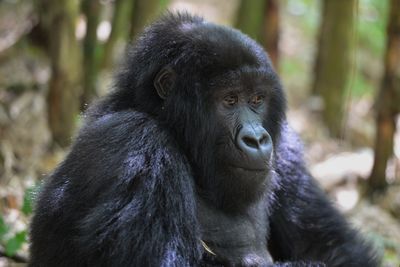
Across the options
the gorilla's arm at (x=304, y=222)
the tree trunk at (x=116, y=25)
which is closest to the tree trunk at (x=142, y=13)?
the tree trunk at (x=116, y=25)

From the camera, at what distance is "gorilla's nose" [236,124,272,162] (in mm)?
3771

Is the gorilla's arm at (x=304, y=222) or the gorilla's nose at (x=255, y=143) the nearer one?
the gorilla's nose at (x=255, y=143)

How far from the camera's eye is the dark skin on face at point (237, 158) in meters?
3.81

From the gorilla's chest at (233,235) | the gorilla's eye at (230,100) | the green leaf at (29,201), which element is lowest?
the gorilla's chest at (233,235)

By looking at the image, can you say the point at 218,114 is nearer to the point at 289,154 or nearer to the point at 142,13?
the point at 289,154

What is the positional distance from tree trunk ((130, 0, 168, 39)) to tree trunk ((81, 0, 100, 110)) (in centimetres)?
89

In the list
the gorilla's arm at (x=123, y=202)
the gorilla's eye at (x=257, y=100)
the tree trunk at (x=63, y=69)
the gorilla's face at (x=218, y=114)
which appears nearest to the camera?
the gorilla's arm at (x=123, y=202)

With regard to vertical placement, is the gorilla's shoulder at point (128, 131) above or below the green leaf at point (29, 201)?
above

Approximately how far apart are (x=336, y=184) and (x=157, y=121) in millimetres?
3751

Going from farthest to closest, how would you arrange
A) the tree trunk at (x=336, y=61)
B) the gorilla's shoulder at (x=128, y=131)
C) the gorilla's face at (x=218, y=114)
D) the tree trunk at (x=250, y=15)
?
the tree trunk at (x=336, y=61) < the tree trunk at (x=250, y=15) < the gorilla's face at (x=218, y=114) < the gorilla's shoulder at (x=128, y=131)

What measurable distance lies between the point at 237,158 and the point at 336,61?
488 cm

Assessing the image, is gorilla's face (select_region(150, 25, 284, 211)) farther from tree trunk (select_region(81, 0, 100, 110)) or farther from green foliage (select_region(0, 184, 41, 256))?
tree trunk (select_region(81, 0, 100, 110))

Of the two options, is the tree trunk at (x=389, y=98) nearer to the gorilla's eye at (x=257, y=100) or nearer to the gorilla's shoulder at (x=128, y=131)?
the gorilla's eye at (x=257, y=100)

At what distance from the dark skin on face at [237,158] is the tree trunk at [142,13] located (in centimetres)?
222
